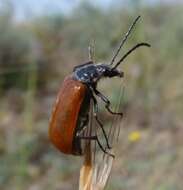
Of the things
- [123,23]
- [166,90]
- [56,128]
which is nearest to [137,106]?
[166,90]

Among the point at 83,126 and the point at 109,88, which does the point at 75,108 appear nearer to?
the point at 83,126

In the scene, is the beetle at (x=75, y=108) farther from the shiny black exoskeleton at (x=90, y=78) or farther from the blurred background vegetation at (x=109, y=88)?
the blurred background vegetation at (x=109, y=88)

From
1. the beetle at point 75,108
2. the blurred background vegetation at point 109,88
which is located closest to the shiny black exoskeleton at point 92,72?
the beetle at point 75,108

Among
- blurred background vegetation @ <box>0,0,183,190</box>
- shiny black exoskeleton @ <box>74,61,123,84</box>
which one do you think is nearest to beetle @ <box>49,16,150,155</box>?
shiny black exoskeleton @ <box>74,61,123,84</box>

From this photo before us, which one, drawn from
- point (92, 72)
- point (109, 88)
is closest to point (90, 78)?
point (92, 72)

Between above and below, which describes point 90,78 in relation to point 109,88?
below

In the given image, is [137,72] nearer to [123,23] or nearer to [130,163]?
[123,23]
